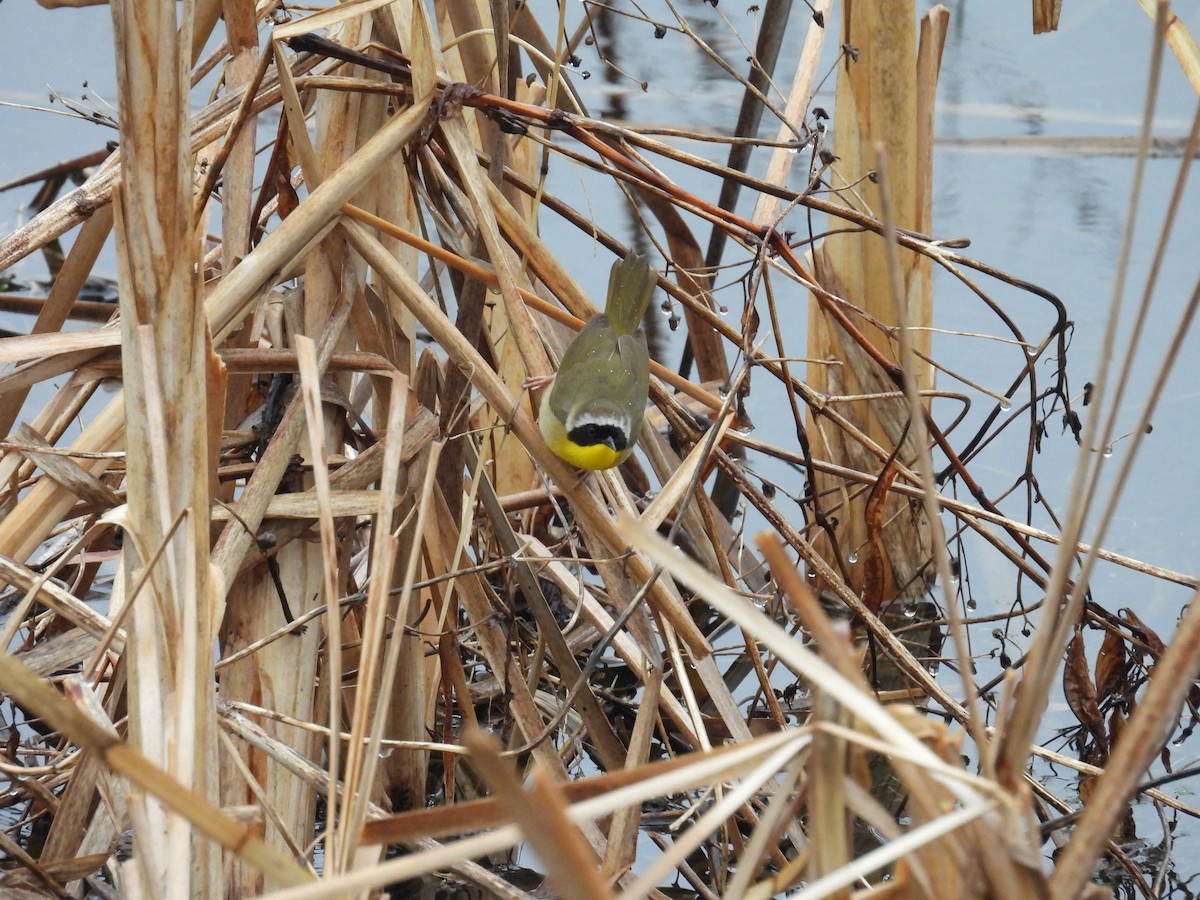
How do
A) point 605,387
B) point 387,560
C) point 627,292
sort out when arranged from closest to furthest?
point 387,560 < point 605,387 < point 627,292

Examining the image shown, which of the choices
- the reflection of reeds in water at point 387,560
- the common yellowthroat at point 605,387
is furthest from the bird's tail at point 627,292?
the reflection of reeds in water at point 387,560

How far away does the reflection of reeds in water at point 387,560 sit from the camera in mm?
979

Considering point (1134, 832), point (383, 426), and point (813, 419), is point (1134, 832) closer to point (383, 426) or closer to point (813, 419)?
point (813, 419)

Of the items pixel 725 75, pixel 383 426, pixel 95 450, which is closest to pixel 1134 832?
pixel 383 426

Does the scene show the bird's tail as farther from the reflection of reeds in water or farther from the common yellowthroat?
the reflection of reeds in water

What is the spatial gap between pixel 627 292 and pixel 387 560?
5.72ft

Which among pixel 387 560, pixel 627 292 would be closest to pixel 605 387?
pixel 627 292

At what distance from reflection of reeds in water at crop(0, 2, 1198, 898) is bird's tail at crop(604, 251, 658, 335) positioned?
340 millimetres

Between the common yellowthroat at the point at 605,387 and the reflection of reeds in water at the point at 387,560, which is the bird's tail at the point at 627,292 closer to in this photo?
the common yellowthroat at the point at 605,387

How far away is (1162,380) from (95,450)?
6.70ft

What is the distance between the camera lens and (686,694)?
2172 mm

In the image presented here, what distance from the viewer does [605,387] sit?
283 centimetres

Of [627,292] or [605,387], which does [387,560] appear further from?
[627,292]

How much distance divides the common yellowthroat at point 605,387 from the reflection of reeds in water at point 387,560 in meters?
0.07
